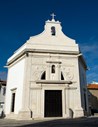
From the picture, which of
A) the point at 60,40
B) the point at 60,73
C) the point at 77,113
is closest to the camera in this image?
the point at 77,113

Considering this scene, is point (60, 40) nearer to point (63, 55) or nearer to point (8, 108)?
point (63, 55)

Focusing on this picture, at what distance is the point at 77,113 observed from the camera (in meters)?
19.7

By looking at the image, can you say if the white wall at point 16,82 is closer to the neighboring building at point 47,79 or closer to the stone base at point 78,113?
the neighboring building at point 47,79

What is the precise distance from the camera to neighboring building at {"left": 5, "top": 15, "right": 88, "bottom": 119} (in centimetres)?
1969

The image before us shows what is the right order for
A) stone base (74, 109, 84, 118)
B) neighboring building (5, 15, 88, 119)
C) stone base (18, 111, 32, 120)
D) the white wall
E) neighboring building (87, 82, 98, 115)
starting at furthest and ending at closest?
1. neighboring building (87, 82, 98, 115)
2. the white wall
3. neighboring building (5, 15, 88, 119)
4. stone base (74, 109, 84, 118)
5. stone base (18, 111, 32, 120)

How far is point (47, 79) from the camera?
67.8 ft

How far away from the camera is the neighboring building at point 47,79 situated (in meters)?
19.7

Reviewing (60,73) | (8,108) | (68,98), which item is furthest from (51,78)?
(8,108)

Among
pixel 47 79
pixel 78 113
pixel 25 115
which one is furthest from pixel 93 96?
pixel 25 115

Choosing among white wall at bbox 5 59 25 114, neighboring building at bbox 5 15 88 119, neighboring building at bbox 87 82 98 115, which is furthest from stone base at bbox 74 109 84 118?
neighboring building at bbox 87 82 98 115

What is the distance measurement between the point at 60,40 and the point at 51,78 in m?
4.81

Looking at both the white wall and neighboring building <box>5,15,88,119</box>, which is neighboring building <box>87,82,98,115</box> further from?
the white wall

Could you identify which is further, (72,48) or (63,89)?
(72,48)

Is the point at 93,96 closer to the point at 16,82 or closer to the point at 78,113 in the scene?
the point at 78,113
